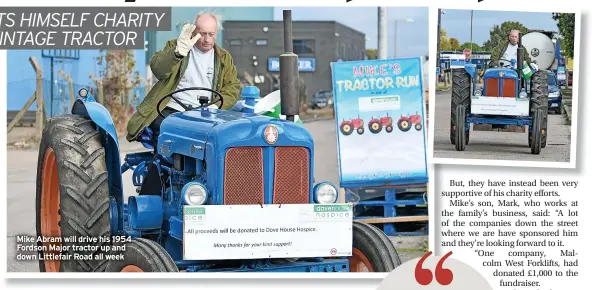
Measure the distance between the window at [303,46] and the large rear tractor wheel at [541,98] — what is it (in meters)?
1.59

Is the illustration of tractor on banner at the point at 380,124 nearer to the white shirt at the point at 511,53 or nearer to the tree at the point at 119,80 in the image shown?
the white shirt at the point at 511,53

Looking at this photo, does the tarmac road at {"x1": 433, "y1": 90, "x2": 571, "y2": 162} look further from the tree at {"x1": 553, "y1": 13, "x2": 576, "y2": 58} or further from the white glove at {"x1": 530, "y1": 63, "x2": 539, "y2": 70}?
the tree at {"x1": 553, "y1": 13, "x2": 576, "y2": 58}

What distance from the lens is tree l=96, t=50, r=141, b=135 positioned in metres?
6.68

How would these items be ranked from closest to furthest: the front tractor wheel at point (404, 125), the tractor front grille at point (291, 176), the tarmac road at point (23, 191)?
the tractor front grille at point (291, 176) < the tarmac road at point (23, 191) < the front tractor wheel at point (404, 125)

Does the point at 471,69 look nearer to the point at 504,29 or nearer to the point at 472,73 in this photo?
the point at 472,73

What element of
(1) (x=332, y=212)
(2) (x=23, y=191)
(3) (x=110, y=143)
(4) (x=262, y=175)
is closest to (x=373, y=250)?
(1) (x=332, y=212)

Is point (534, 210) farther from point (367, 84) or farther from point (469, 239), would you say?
point (367, 84)

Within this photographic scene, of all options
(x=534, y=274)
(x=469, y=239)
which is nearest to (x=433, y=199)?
(x=469, y=239)

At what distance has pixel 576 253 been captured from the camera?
666 centimetres

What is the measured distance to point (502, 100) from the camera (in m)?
7.30

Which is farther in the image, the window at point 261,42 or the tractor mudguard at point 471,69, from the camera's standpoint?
the tractor mudguard at point 471,69

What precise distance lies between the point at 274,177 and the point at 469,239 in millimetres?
1641

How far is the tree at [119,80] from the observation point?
21.9ft

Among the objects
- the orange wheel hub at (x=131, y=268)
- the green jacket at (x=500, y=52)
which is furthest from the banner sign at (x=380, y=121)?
the orange wheel hub at (x=131, y=268)
